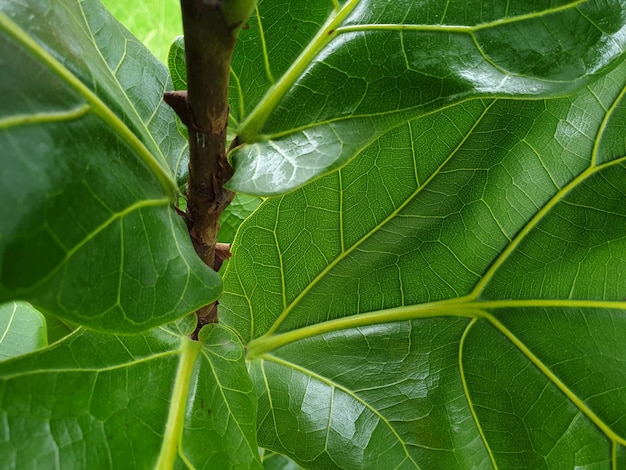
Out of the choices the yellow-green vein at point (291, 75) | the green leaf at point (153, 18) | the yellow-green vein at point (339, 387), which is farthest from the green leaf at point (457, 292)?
the green leaf at point (153, 18)

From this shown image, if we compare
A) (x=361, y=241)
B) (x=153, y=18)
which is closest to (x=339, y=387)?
(x=361, y=241)

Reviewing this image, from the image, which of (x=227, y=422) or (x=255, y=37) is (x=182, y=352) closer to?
(x=227, y=422)

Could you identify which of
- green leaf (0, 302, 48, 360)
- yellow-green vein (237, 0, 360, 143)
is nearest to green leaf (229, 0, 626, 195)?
A: yellow-green vein (237, 0, 360, 143)

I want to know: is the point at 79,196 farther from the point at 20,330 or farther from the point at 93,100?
the point at 20,330

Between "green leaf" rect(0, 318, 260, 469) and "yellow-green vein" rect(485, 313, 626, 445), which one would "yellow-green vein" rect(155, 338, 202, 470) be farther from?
"yellow-green vein" rect(485, 313, 626, 445)

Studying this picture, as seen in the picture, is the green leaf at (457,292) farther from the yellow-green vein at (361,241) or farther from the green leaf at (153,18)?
the green leaf at (153,18)
